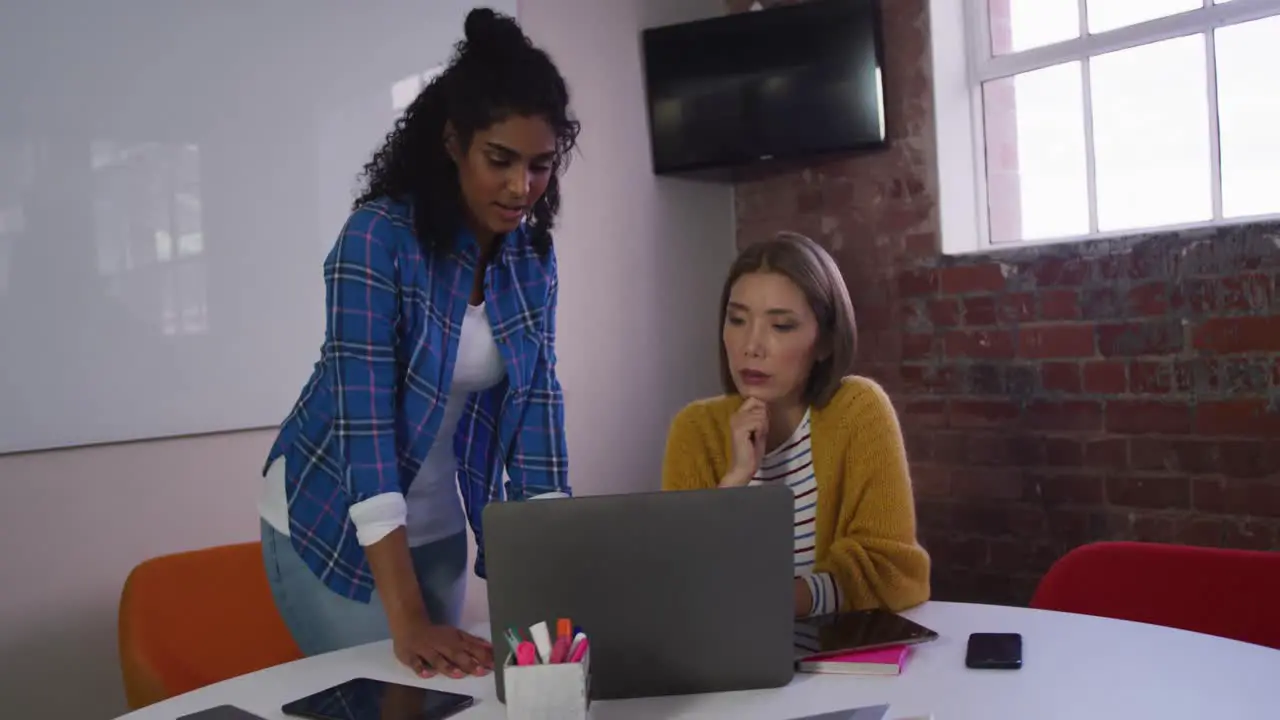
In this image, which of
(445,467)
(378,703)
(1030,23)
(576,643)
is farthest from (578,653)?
(1030,23)

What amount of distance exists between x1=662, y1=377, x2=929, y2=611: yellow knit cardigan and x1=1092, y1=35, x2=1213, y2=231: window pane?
60.7 inches

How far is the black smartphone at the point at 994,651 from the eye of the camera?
1.19m

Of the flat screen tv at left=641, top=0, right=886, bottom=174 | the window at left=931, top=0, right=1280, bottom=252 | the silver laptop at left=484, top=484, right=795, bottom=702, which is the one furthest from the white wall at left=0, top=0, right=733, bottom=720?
the silver laptop at left=484, top=484, right=795, bottom=702

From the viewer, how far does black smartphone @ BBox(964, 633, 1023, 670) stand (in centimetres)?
119

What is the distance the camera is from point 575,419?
331 cm

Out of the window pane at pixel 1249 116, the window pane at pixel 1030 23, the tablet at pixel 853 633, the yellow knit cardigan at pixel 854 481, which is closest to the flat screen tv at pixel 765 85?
the window pane at pixel 1030 23

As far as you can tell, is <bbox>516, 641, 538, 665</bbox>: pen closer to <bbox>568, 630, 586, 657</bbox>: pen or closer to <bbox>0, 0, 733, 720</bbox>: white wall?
<bbox>568, 630, 586, 657</bbox>: pen

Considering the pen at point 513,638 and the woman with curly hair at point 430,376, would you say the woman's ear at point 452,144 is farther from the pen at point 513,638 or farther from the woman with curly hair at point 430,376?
the pen at point 513,638

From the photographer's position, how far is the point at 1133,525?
2.75 meters

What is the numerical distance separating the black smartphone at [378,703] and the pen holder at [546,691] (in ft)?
0.54

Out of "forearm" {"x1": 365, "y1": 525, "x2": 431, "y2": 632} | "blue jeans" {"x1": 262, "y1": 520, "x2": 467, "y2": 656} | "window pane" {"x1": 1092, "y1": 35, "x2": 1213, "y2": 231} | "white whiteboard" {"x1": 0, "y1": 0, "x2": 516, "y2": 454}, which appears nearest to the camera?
"forearm" {"x1": 365, "y1": 525, "x2": 431, "y2": 632}

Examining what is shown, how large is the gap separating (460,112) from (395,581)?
2.05ft

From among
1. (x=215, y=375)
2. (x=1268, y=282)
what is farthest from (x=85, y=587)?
(x=1268, y=282)

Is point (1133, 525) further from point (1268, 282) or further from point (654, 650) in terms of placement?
point (654, 650)
